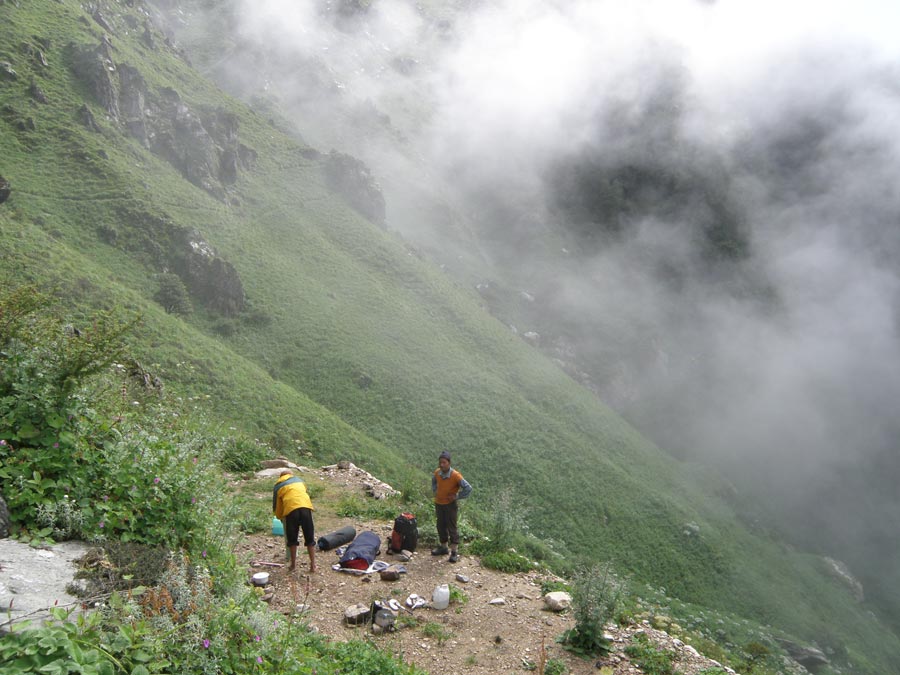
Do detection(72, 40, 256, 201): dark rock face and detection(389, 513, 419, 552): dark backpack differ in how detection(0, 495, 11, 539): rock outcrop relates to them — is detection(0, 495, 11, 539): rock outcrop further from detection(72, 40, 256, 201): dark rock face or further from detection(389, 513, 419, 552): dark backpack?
detection(72, 40, 256, 201): dark rock face

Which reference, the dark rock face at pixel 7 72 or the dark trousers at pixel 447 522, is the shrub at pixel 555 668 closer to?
the dark trousers at pixel 447 522

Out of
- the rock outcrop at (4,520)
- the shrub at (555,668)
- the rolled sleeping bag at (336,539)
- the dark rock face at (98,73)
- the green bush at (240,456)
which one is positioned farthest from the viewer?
the dark rock face at (98,73)

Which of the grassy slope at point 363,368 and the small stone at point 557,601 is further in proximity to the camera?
the grassy slope at point 363,368

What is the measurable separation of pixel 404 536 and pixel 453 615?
7.92 feet

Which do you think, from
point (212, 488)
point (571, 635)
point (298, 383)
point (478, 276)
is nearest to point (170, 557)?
point (212, 488)

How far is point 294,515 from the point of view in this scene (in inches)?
345

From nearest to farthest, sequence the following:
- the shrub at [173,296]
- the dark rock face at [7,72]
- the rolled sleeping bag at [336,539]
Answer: the rolled sleeping bag at [336,539] < the shrub at [173,296] < the dark rock face at [7,72]

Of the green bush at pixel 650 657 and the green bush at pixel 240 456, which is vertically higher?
the green bush at pixel 240 456

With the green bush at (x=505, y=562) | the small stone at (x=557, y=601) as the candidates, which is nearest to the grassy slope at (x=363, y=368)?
the green bush at (x=505, y=562)

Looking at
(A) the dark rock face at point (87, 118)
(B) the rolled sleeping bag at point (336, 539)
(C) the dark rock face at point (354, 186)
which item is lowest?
(B) the rolled sleeping bag at point (336, 539)

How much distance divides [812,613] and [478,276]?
5206 cm

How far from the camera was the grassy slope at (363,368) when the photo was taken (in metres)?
26.4

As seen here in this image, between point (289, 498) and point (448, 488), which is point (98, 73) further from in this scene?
point (448, 488)

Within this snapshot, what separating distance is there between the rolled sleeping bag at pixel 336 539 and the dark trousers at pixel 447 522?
1837 millimetres
